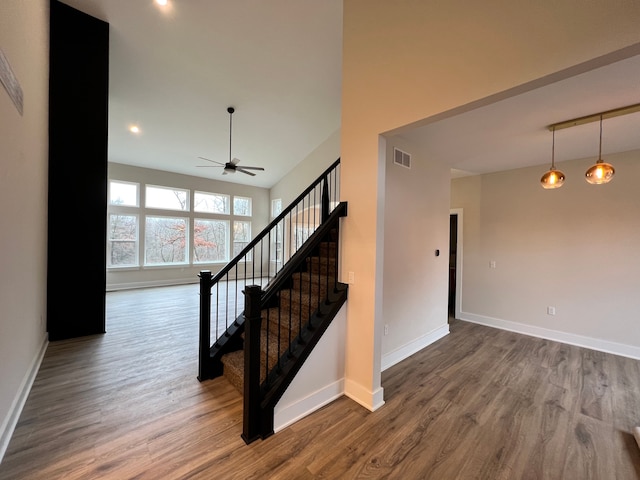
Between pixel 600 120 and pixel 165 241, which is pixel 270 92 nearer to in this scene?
pixel 600 120

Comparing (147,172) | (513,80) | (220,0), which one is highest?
(220,0)

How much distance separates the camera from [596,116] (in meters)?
2.44

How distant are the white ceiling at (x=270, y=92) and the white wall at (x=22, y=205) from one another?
1.26 metres

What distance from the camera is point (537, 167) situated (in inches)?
163

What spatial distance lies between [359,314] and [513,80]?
197 centimetres

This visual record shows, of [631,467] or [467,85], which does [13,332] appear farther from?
[631,467]

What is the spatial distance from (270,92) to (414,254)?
4.08m

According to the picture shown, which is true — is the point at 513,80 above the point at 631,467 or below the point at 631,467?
above

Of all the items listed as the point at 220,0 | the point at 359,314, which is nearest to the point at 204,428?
the point at 359,314

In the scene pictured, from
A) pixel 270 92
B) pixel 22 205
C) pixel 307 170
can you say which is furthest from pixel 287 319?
pixel 307 170

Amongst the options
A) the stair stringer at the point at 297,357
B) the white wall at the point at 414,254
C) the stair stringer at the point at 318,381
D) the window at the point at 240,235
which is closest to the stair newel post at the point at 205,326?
the stair stringer at the point at 297,357

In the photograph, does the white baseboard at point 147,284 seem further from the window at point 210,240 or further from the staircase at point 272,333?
the staircase at point 272,333

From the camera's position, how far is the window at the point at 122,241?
682 centimetres

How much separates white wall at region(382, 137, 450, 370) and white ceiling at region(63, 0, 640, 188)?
407mm
